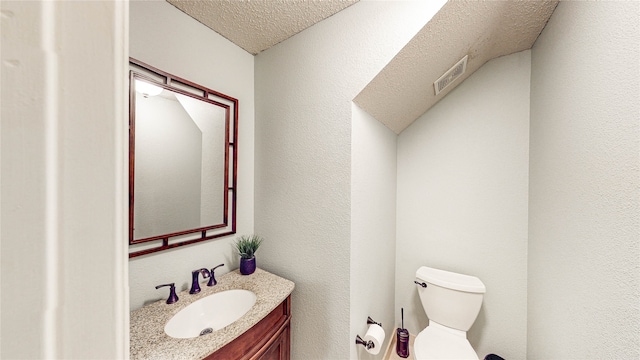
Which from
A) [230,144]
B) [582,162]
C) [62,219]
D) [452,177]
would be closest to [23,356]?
[62,219]

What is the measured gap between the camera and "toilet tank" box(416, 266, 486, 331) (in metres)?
1.44

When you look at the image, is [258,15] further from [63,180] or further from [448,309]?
[448,309]

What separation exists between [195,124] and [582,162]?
180 cm

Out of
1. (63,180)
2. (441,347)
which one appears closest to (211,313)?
(63,180)

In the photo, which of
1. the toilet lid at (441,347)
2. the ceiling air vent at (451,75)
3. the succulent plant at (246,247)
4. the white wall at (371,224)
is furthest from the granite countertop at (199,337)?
the ceiling air vent at (451,75)

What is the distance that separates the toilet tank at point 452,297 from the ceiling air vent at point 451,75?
1.32 m

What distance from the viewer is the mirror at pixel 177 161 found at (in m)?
1.00

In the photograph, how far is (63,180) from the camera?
0.19 metres

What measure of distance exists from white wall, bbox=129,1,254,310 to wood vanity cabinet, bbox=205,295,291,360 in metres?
0.47

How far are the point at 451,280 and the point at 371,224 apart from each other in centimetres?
77

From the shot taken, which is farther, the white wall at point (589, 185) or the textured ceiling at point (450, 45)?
the textured ceiling at point (450, 45)

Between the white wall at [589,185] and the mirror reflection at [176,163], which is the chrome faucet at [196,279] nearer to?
the mirror reflection at [176,163]

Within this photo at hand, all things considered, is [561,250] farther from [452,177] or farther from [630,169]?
[452,177]

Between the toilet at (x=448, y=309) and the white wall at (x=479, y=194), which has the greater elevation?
the white wall at (x=479, y=194)
